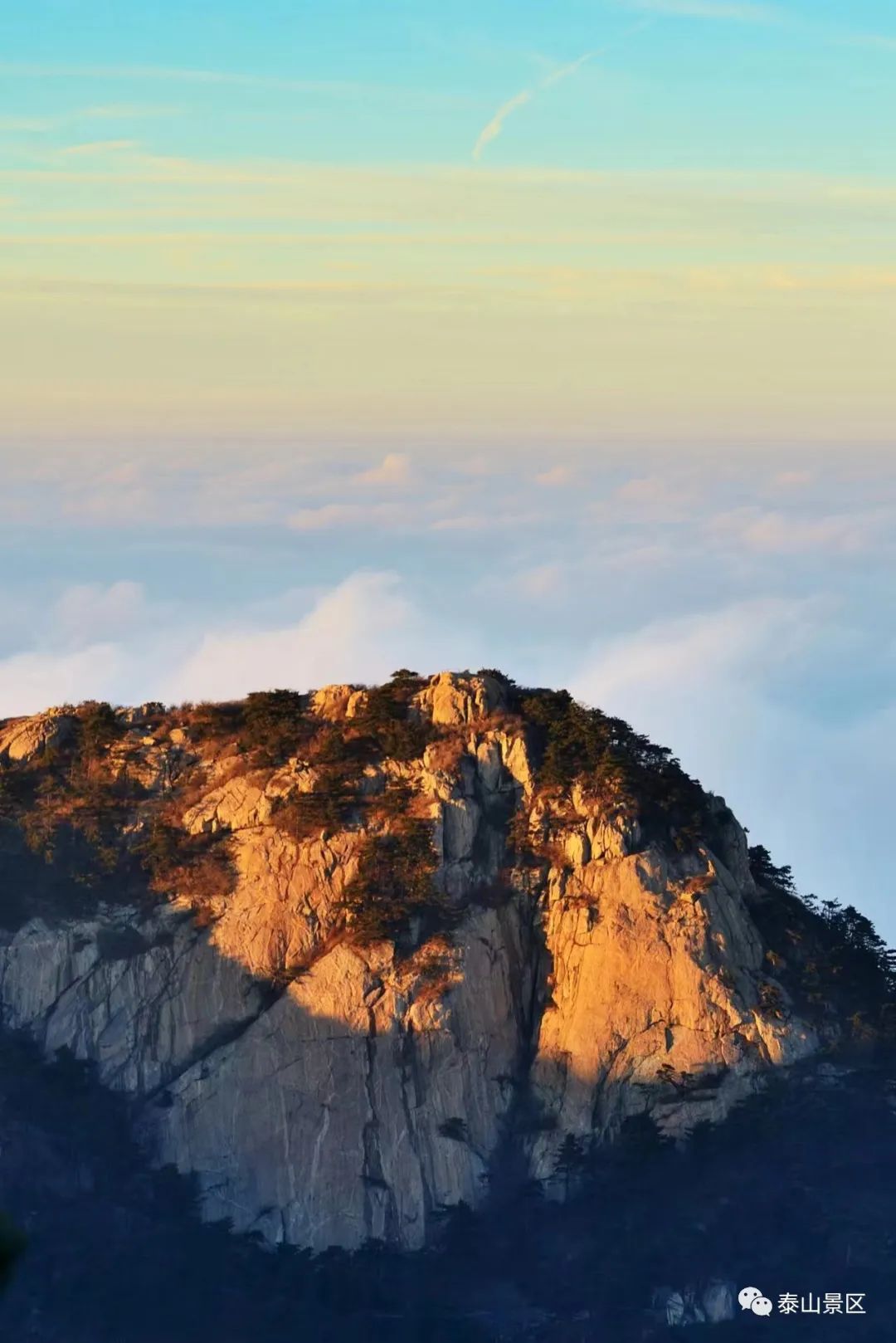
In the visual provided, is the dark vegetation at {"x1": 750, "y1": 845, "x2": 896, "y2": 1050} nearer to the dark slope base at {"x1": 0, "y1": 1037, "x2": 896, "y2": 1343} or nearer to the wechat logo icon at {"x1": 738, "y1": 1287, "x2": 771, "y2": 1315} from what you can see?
the dark slope base at {"x1": 0, "y1": 1037, "x2": 896, "y2": 1343}

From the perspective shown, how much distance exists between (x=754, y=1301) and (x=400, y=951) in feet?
60.8

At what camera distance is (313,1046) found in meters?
73.2

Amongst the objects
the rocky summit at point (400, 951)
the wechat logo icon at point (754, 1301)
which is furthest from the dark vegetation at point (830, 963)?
the wechat logo icon at point (754, 1301)

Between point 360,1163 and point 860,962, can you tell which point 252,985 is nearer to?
point 360,1163

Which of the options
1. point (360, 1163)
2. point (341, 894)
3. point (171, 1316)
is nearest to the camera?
point (171, 1316)

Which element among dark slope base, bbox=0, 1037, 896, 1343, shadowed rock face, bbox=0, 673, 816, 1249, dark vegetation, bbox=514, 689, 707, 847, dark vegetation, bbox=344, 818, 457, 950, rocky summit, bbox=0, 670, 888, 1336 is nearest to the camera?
dark slope base, bbox=0, 1037, 896, 1343

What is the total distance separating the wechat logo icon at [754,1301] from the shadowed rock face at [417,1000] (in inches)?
258

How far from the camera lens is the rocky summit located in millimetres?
72438

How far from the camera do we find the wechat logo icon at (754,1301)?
2685 inches

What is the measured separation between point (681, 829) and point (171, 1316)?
2766 cm

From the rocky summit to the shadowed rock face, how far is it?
0.32ft

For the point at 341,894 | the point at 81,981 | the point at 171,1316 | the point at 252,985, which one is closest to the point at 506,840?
the point at 341,894

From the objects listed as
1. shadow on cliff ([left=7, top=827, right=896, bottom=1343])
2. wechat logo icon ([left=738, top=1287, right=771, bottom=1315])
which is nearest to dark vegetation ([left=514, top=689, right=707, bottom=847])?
shadow on cliff ([left=7, top=827, right=896, bottom=1343])

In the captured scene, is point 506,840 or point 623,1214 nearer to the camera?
point 623,1214
